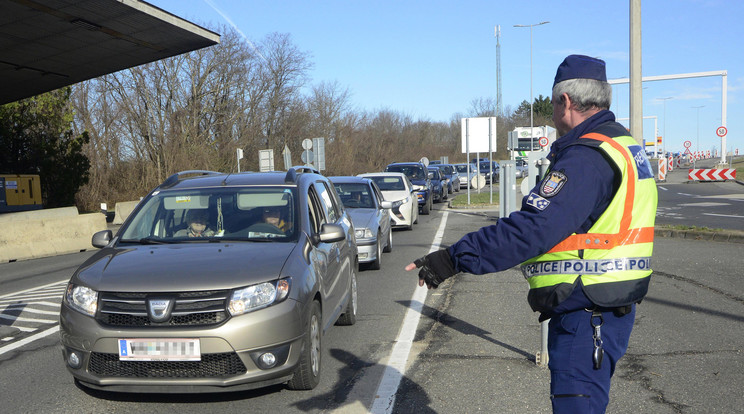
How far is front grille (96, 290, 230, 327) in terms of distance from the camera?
4.50 metres

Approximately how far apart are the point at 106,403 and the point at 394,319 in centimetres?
344

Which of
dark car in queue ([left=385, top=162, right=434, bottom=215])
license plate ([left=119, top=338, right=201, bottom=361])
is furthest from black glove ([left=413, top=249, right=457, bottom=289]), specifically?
dark car in queue ([left=385, top=162, right=434, bottom=215])

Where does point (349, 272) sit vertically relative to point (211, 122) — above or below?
below

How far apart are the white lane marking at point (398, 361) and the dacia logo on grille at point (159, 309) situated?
1.48 m

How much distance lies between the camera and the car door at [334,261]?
593 cm

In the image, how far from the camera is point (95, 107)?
36906mm

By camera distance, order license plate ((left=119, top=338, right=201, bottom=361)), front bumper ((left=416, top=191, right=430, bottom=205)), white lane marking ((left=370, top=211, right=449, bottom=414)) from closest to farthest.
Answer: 1. license plate ((left=119, top=338, right=201, bottom=361))
2. white lane marking ((left=370, top=211, right=449, bottom=414))
3. front bumper ((left=416, top=191, right=430, bottom=205))

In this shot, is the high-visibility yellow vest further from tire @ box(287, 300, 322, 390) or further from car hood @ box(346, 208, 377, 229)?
car hood @ box(346, 208, 377, 229)

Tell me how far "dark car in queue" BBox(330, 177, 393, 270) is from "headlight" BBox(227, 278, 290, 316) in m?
5.85

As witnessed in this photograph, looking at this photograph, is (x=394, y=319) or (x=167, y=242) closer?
(x=167, y=242)

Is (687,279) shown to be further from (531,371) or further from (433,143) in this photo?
(433,143)

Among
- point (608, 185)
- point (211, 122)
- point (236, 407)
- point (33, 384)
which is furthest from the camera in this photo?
point (211, 122)

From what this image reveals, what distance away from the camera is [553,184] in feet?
8.53

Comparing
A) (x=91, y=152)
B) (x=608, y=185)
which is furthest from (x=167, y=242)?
(x=91, y=152)
